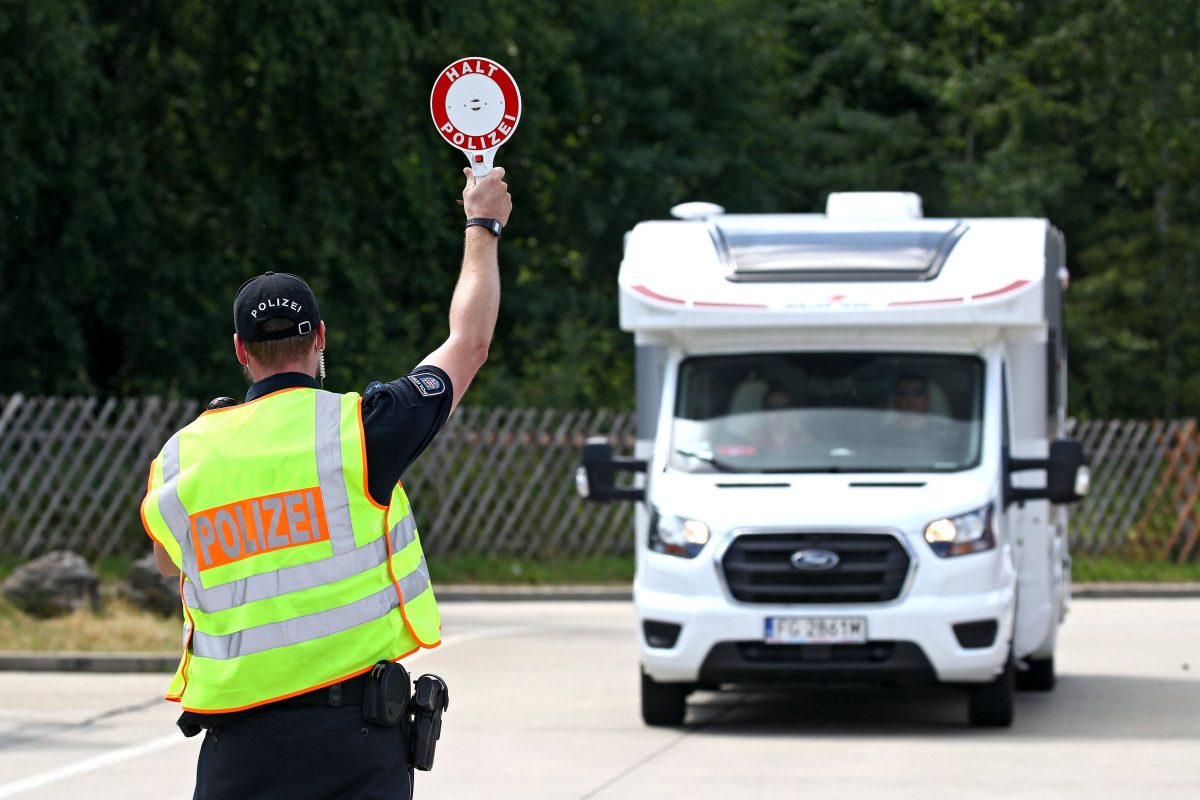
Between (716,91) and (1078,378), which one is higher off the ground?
(716,91)

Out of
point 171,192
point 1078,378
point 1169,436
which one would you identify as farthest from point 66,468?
point 1078,378

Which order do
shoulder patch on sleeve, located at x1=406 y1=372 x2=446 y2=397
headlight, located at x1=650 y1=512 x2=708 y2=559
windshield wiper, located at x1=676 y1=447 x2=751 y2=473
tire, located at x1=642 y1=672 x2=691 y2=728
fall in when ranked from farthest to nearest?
windshield wiper, located at x1=676 y1=447 x2=751 y2=473 < tire, located at x1=642 y1=672 x2=691 y2=728 < headlight, located at x1=650 y1=512 x2=708 y2=559 < shoulder patch on sleeve, located at x1=406 y1=372 x2=446 y2=397

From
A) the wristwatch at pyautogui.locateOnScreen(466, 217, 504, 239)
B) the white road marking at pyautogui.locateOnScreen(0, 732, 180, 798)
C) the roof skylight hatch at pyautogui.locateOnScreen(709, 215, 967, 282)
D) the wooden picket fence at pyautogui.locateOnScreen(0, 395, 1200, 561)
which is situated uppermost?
the wristwatch at pyautogui.locateOnScreen(466, 217, 504, 239)

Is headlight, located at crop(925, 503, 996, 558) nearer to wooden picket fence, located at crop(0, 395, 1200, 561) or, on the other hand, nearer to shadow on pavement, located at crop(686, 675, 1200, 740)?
shadow on pavement, located at crop(686, 675, 1200, 740)

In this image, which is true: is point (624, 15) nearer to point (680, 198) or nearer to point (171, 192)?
point (680, 198)

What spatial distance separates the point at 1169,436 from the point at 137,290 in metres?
13.1

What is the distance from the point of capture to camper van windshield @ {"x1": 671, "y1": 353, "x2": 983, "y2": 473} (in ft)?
37.7

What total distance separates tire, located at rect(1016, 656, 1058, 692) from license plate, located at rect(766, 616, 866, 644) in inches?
102

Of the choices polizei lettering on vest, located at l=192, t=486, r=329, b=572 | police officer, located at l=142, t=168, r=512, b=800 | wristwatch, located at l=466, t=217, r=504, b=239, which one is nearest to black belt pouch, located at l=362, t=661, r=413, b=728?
police officer, located at l=142, t=168, r=512, b=800

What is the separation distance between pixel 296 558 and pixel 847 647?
6.77 metres

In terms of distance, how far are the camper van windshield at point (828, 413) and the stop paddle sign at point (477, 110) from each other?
21.8 feet

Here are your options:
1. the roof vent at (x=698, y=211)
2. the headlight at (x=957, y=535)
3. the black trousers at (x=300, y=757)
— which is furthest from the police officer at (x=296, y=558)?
the roof vent at (x=698, y=211)

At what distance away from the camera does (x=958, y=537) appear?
10.9 meters

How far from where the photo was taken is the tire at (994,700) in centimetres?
1121
